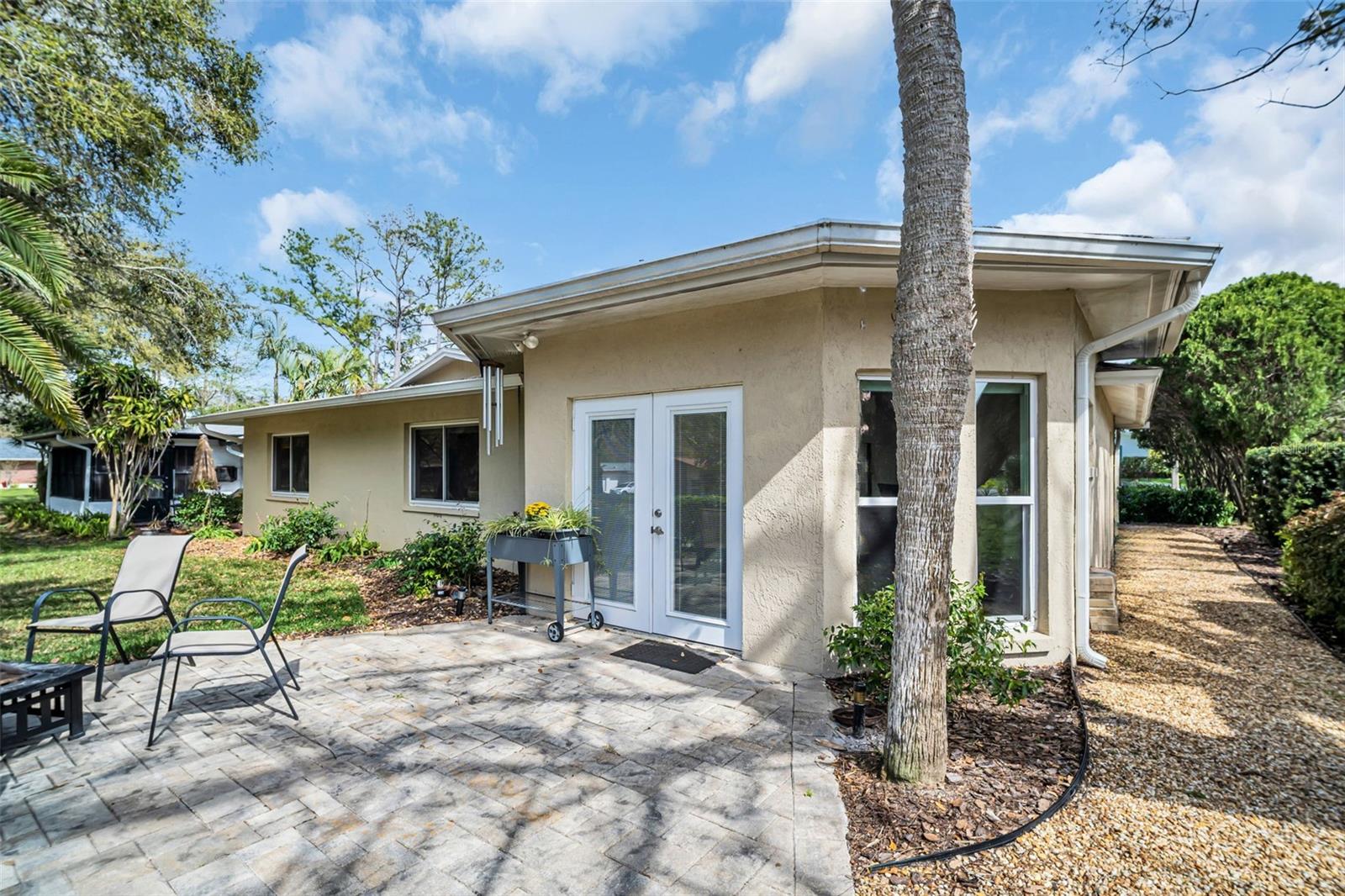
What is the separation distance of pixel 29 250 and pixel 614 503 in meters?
5.71

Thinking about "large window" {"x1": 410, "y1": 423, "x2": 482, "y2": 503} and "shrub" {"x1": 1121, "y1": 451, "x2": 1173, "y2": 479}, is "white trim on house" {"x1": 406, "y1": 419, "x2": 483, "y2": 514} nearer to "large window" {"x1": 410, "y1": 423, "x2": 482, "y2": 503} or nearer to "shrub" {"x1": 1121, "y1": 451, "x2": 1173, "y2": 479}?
"large window" {"x1": 410, "y1": 423, "x2": 482, "y2": 503}

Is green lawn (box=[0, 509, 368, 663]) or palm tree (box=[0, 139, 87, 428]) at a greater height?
palm tree (box=[0, 139, 87, 428])

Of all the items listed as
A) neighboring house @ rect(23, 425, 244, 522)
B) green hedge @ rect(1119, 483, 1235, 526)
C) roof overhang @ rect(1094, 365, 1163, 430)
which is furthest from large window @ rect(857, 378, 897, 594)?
green hedge @ rect(1119, 483, 1235, 526)

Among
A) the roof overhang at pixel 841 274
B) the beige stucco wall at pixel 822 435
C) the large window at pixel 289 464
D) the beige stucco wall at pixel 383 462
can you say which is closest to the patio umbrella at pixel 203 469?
the beige stucco wall at pixel 383 462

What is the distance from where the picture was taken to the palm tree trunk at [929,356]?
2871 millimetres

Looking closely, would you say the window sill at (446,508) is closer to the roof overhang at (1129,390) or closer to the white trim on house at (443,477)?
the white trim on house at (443,477)

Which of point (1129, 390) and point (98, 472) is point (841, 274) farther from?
point (98, 472)

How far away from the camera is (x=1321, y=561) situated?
5.86m

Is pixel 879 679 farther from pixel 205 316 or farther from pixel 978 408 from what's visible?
pixel 205 316

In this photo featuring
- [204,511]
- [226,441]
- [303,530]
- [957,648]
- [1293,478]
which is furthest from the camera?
[226,441]

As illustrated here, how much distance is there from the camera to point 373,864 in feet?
8.14

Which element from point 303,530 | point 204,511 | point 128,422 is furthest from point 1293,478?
point 204,511

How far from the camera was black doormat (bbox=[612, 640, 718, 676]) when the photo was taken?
16.1 ft

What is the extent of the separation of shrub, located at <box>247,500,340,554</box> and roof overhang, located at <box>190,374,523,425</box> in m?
1.87
